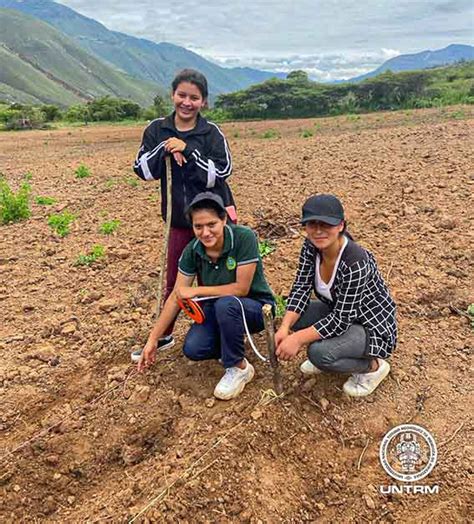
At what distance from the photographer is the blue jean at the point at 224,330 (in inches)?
109

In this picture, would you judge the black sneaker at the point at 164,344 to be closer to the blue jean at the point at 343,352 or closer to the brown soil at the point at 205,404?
the brown soil at the point at 205,404

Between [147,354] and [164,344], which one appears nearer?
[147,354]

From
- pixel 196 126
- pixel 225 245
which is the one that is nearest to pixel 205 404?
pixel 225 245

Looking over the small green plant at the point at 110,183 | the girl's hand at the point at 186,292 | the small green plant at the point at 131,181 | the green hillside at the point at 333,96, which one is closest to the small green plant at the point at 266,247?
the girl's hand at the point at 186,292

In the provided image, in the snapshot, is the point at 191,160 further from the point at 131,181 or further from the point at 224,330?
the point at 131,181

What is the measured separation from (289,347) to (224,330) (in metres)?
0.41

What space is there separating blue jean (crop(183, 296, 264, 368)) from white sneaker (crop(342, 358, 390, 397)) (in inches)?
24.6

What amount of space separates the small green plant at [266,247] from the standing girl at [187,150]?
166 cm

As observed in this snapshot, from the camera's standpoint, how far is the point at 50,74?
488ft

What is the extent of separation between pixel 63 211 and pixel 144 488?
5.11m

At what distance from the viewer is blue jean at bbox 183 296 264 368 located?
277cm

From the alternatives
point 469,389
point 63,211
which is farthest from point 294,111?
point 469,389

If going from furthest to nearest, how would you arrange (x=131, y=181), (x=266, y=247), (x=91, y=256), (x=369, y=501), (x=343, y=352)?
(x=131, y=181) < (x=91, y=256) < (x=266, y=247) < (x=343, y=352) < (x=369, y=501)

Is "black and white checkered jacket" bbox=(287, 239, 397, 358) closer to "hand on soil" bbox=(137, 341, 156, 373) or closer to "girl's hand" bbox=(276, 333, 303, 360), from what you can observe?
"girl's hand" bbox=(276, 333, 303, 360)
